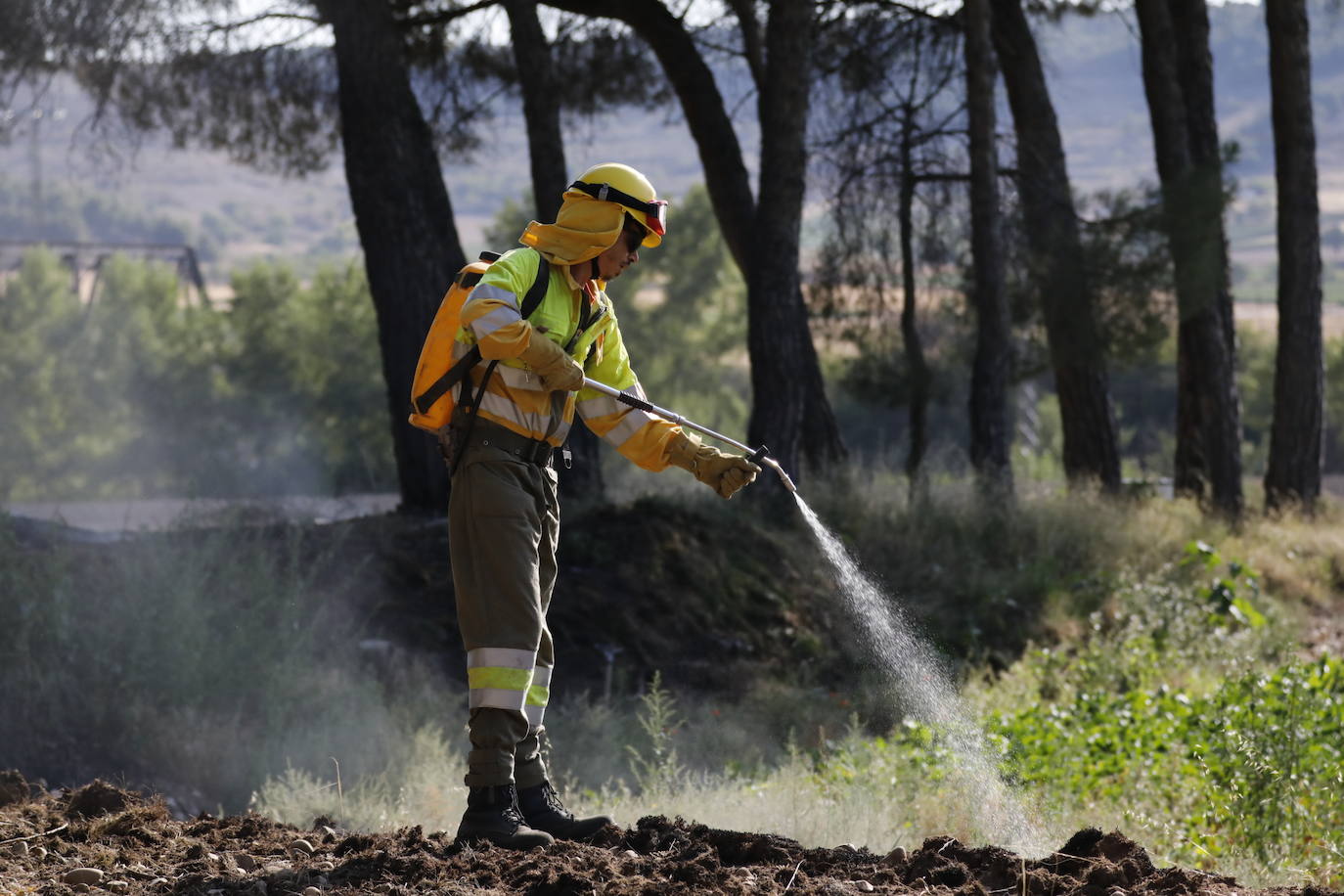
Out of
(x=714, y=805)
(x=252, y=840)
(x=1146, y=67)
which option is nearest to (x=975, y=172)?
(x=1146, y=67)

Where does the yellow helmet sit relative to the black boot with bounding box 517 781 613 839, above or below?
above

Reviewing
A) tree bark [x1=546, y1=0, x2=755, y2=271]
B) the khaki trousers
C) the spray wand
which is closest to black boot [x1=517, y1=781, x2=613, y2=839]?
the khaki trousers

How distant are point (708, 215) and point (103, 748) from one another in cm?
3303

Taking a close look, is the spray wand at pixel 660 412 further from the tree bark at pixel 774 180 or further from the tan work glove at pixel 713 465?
the tree bark at pixel 774 180

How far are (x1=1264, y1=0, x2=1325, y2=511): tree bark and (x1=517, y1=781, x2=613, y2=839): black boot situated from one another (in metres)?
12.4

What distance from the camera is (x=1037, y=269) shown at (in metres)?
14.5

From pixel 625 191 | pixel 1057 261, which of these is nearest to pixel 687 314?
pixel 1057 261

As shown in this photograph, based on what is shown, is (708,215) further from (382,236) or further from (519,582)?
(519,582)

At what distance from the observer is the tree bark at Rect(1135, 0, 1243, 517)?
13898 mm

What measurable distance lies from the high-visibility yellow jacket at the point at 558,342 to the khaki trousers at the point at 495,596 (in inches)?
6.1

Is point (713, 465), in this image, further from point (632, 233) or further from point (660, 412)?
point (632, 233)

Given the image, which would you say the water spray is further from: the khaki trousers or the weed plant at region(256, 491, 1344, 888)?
the khaki trousers

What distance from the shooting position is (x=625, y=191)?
14.2 feet

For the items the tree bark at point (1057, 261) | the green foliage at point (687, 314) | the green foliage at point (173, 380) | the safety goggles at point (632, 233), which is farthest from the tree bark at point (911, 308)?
the green foliage at point (687, 314)
